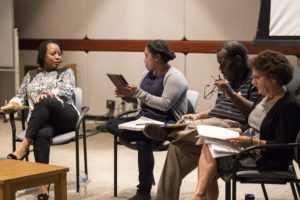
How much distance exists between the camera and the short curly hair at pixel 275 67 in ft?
10.3

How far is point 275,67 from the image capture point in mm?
3145

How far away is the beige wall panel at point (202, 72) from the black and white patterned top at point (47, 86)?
2.28 meters

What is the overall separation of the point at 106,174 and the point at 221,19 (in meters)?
2.46

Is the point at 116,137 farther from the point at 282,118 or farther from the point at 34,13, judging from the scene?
the point at 34,13

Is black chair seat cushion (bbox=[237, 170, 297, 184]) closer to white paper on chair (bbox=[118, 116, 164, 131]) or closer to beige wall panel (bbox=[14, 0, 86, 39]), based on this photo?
white paper on chair (bbox=[118, 116, 164, 131])

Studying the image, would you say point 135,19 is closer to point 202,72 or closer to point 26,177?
point 202,72

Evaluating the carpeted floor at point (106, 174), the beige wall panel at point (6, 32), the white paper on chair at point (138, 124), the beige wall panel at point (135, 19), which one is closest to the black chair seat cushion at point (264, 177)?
the white paper on chair at point (138, 124)

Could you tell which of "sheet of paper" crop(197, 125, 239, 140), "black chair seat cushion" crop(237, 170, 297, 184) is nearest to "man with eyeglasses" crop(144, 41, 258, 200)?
"sheet of paper" crop(197, 125, 239, 140)

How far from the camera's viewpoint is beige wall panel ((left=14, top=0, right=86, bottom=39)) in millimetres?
7328

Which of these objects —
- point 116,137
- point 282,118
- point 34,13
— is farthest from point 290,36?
point 34,13

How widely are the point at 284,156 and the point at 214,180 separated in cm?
51

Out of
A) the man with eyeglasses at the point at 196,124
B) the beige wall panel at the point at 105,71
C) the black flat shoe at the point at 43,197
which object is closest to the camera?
the man with eyeglasses at the point at 196,124

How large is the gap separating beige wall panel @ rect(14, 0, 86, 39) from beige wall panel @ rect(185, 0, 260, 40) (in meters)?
1.52

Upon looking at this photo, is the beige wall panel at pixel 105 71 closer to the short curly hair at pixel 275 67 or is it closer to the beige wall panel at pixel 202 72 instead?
the beige wall panel at pixel 202 72
